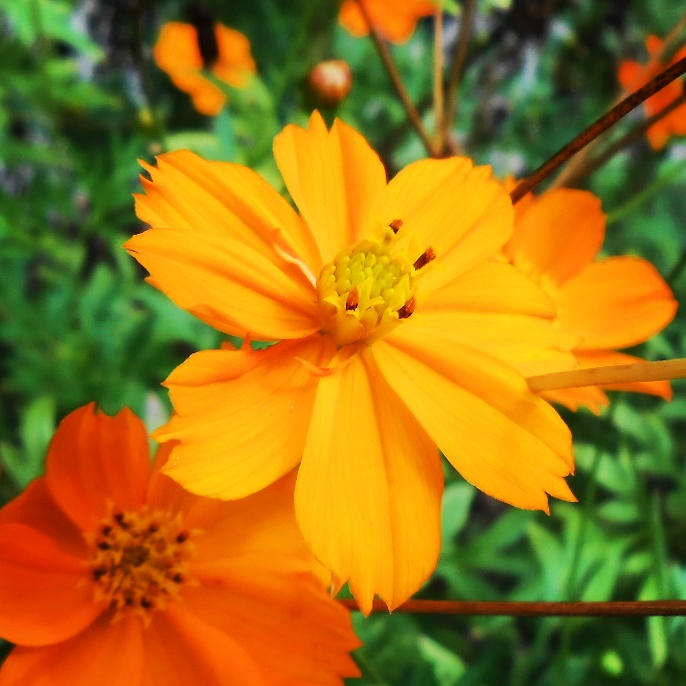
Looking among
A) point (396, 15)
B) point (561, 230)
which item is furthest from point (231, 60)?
point (561, 230)

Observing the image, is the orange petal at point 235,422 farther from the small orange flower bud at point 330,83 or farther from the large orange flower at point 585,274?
the small orange flower bud at point 330,83

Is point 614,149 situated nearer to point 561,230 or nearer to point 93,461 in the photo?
point 561,230

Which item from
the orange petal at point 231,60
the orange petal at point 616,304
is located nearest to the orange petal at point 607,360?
the orange petal at point 616,304

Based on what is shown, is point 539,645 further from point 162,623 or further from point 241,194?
point 241,194

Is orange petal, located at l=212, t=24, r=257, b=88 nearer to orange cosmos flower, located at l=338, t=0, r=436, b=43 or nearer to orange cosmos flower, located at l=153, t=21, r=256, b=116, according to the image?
orange cosmos flower, located at l=153, t=21, r=256, b=116

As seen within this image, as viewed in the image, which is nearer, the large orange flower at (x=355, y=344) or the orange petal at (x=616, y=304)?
the large orange flower at (x=355, y=344)

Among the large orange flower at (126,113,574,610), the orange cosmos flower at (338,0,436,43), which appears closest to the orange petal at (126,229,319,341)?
the large orange flower at (126,113,574,610)

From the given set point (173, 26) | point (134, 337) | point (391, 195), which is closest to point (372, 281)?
point (391, 195)

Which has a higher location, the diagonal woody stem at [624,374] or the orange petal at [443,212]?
the orange petal at [443,212]
